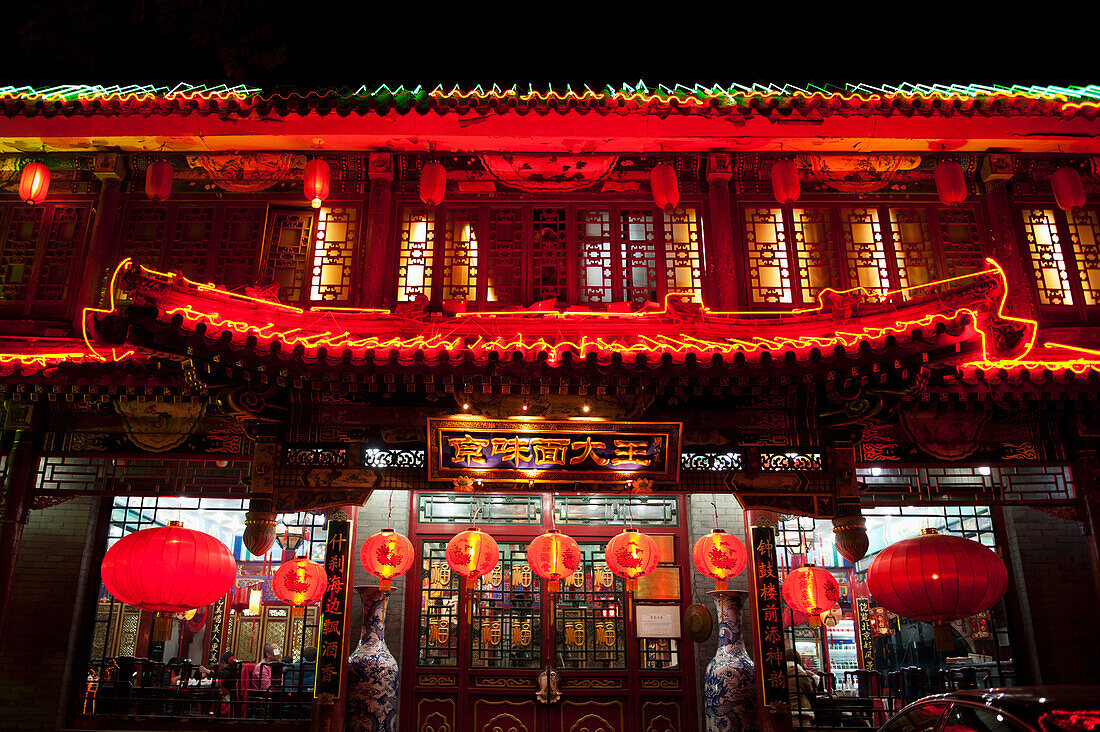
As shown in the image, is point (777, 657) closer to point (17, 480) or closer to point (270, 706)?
point (270, 706)

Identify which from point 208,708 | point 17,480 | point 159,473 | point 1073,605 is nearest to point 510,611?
point 208,708

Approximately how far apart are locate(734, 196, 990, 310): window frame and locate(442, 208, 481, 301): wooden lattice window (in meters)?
2.77

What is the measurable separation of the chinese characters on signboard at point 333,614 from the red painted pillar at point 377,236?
2457 millimetres

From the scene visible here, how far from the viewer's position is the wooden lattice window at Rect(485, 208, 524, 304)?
26.9 feet

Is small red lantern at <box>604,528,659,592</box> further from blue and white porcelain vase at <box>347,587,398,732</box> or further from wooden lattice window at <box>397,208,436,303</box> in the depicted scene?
wooden lattice window at <box>397,208,436,303</box>

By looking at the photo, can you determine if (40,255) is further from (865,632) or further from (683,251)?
(865,632)

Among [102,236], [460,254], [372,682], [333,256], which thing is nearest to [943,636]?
[372,682]

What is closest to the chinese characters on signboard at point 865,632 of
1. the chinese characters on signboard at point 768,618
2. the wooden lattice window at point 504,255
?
the chinese characters on signboard at point 768,618

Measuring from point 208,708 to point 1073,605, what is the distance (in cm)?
931

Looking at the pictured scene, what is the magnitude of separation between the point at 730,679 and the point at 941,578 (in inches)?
95.6

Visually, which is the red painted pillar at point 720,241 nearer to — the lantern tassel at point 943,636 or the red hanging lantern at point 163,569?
the lantern tassel at point 943,636

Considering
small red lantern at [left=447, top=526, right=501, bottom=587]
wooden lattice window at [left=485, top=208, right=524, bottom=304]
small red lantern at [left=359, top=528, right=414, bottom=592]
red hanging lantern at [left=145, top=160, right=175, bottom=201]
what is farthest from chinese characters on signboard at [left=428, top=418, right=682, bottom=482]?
red hanging lantern at [left=145, top=160, right=175, bottom=201]

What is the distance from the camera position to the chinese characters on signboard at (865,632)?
511 inches

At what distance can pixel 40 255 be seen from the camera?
816 cm
